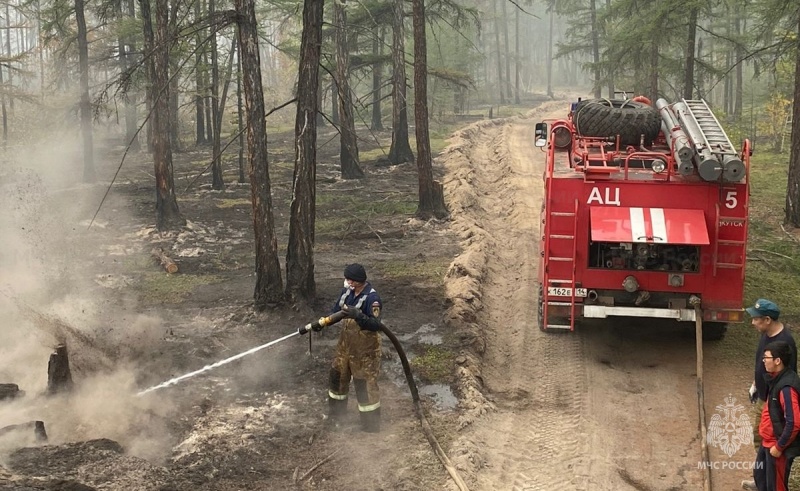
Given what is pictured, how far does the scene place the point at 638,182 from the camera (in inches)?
380

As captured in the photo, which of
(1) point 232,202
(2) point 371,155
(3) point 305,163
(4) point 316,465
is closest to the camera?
(4) point 316,465

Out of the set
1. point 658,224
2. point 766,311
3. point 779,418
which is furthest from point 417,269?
point 779,418

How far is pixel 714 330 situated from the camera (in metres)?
10.5

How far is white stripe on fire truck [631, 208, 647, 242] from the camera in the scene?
364 inches

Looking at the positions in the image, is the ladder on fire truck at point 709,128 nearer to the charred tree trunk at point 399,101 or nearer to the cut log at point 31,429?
the cut log at point 31,429

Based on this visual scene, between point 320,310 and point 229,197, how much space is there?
38.0 feet

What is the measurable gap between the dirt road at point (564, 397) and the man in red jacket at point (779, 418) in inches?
43.5

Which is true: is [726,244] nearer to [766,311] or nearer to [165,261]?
[766,311]

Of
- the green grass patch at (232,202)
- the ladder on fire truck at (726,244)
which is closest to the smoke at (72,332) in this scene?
the green grass patch at (232,202)

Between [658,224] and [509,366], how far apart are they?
2784 millimetres

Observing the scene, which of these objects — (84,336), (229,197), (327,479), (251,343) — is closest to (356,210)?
(229,197)

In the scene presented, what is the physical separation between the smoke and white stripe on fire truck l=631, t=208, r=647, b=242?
236 inches

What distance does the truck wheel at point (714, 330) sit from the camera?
10.4 meters

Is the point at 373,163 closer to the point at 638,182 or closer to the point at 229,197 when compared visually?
the point at 229,197
